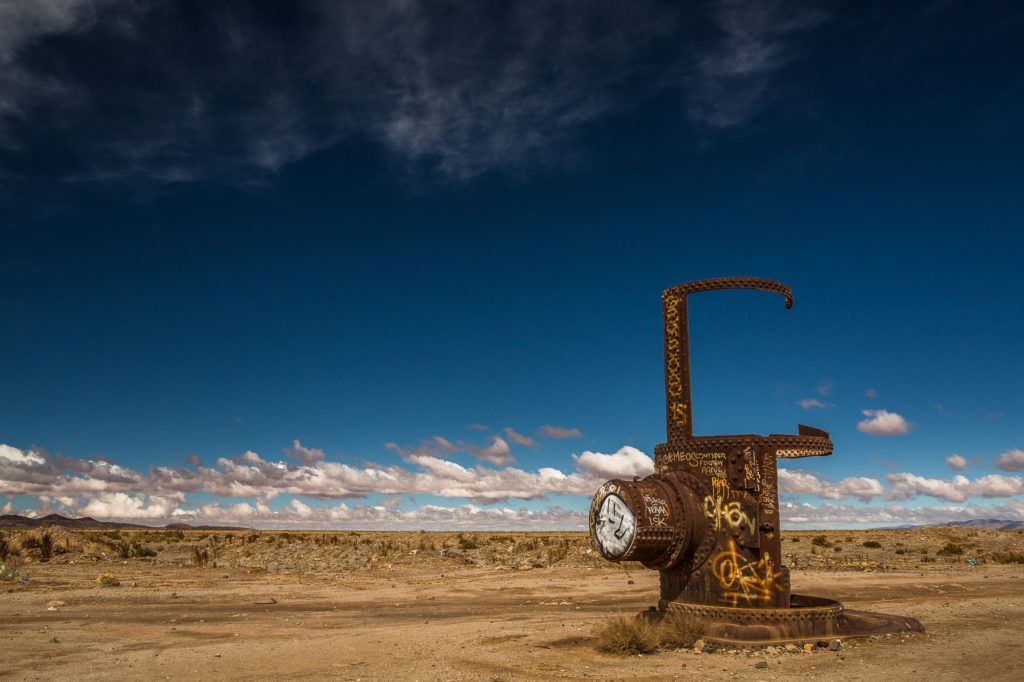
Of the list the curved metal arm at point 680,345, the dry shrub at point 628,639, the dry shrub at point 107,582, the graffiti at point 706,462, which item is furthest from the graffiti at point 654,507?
the dry shrub at point 107,582

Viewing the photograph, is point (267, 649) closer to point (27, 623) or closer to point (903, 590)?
point (27, 623)

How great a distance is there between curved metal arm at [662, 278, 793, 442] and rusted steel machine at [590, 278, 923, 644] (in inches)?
11.5

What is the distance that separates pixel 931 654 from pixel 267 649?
27.2 feet

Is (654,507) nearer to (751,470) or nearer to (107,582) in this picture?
(751,470)

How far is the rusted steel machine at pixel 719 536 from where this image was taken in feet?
28.1

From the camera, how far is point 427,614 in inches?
565

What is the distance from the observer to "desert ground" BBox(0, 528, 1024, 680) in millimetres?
7922

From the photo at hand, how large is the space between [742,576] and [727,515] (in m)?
0.74

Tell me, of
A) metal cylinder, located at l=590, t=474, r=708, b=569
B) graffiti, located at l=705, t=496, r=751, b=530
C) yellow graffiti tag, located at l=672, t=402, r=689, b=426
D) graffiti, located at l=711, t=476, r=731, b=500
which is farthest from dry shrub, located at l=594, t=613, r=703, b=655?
yellow graffiti tag, located at l=672, t=402, r=689, b=426

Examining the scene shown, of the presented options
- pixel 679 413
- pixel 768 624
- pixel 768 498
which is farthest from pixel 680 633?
pixel 679 413

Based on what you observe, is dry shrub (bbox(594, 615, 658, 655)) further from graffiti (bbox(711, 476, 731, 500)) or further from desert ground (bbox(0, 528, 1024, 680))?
graffiti (bbox(711, 476, 731, 500))

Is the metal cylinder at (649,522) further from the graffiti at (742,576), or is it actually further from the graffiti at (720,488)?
the graffiti at (742,576)

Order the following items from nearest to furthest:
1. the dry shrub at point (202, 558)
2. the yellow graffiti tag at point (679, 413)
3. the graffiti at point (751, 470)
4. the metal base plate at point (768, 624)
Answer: the metal base plate at point (768, 624), the graffiti at point (751, 470), the yellow graffiti tag at point (679, 413), the dry shrub at point (202, 558)

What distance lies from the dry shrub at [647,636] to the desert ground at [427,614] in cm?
11
